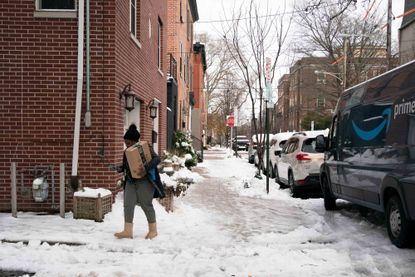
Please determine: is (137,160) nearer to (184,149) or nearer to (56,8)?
(56,8)

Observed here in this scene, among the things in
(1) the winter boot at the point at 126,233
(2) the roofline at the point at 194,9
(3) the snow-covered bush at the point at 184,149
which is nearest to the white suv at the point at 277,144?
(3) the snow-covered bush at the point at 184,149

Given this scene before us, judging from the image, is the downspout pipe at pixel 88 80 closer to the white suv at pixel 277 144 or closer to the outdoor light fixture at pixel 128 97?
the outdoor light fixture at pixel 128 97

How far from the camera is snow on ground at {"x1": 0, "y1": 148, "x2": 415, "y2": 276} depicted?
16.7 ft

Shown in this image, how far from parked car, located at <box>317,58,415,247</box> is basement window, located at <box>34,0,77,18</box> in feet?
17.8

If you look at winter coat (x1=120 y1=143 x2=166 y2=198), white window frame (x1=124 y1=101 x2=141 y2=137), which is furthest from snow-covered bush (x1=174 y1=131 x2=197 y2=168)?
winter coat (x1=120 y1=143 x2=166 y2=198)

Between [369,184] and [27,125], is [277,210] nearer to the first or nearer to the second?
[369,184]

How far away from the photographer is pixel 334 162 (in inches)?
349

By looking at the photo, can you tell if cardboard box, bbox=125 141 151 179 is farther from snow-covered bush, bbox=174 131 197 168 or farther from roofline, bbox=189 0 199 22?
roofline, bbox=189 0 199 22

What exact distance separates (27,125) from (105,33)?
2211 millimetres

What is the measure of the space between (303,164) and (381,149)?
4561 millimetres

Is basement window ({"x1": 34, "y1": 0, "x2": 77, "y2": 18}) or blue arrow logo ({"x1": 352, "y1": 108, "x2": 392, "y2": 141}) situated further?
basement window ({"x1": 34, "y1": 0, "x2": 77, "y2": 18})

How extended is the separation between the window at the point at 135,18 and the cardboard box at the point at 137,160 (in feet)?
15.0

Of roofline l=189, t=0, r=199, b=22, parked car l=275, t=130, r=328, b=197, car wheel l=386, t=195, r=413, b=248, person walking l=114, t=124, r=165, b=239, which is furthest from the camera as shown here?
roofline l=189, t=0, r=199, b=22

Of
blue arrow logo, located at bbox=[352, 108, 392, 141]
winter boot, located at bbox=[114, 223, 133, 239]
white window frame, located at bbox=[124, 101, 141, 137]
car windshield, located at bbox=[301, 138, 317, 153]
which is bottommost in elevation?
winter boot, located at bbox=[114, 223, 133, 239]
